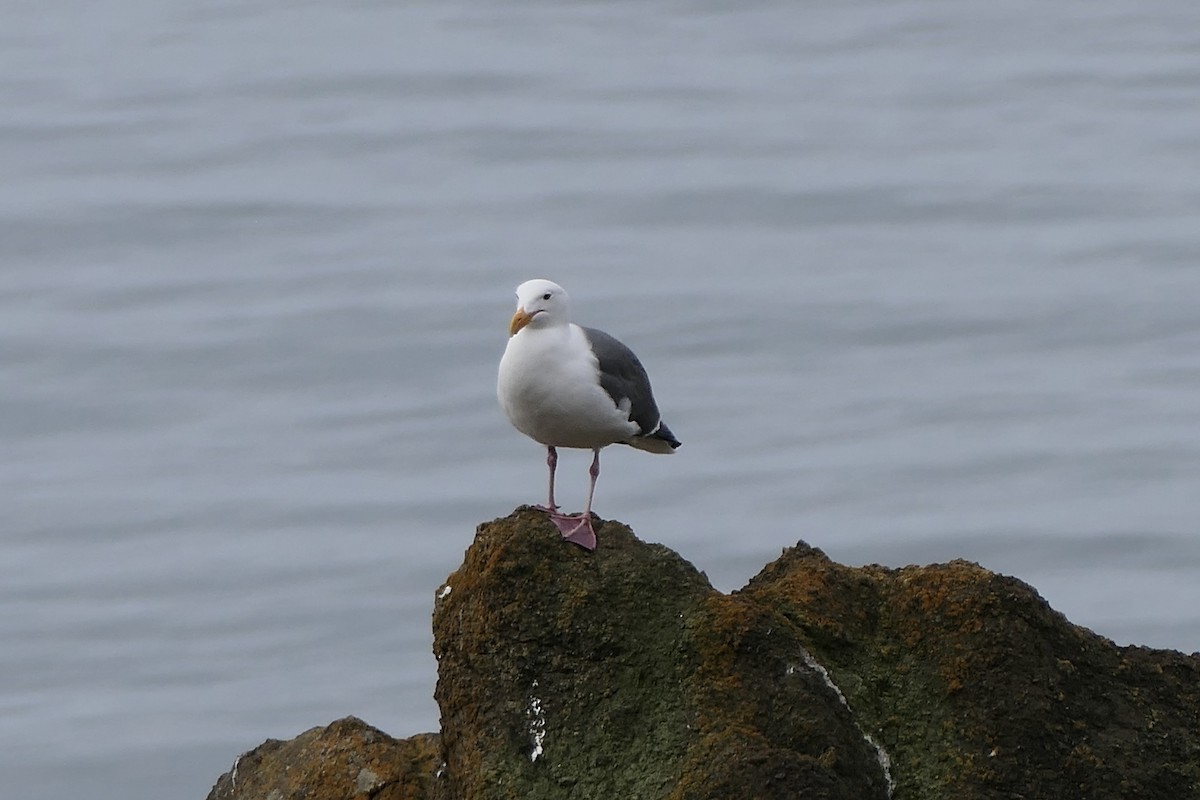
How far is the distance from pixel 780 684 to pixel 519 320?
2035mm

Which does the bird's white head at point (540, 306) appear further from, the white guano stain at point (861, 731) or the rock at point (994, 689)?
the white guano stain at point (861, 731)

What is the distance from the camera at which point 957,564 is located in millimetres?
8523

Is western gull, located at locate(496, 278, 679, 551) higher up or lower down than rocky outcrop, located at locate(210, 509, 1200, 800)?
higher up

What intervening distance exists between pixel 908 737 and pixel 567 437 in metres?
2.02

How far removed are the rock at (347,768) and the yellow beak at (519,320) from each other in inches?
64.9

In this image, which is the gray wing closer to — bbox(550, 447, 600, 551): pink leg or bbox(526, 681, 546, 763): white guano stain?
bbox(550, 447, 600, 551): pink leg

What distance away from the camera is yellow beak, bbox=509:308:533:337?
9.28 m

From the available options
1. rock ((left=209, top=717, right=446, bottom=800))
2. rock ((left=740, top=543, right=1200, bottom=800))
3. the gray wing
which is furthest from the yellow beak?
rock ((left=209, top=717, right=446, bottom=800))

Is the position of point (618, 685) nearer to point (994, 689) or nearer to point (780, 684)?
point (780, 684)

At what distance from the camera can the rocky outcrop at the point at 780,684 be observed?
805cm

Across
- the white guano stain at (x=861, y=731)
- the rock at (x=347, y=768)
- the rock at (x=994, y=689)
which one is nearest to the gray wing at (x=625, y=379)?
the rock at (x=994, y=689)

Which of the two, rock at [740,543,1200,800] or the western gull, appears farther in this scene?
the western gull

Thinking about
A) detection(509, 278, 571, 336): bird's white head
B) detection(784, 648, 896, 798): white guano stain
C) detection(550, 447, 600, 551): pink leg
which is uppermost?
detection(509, 278, 571, 336): bird's white head

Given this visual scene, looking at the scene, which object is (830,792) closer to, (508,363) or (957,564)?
(957,564)
